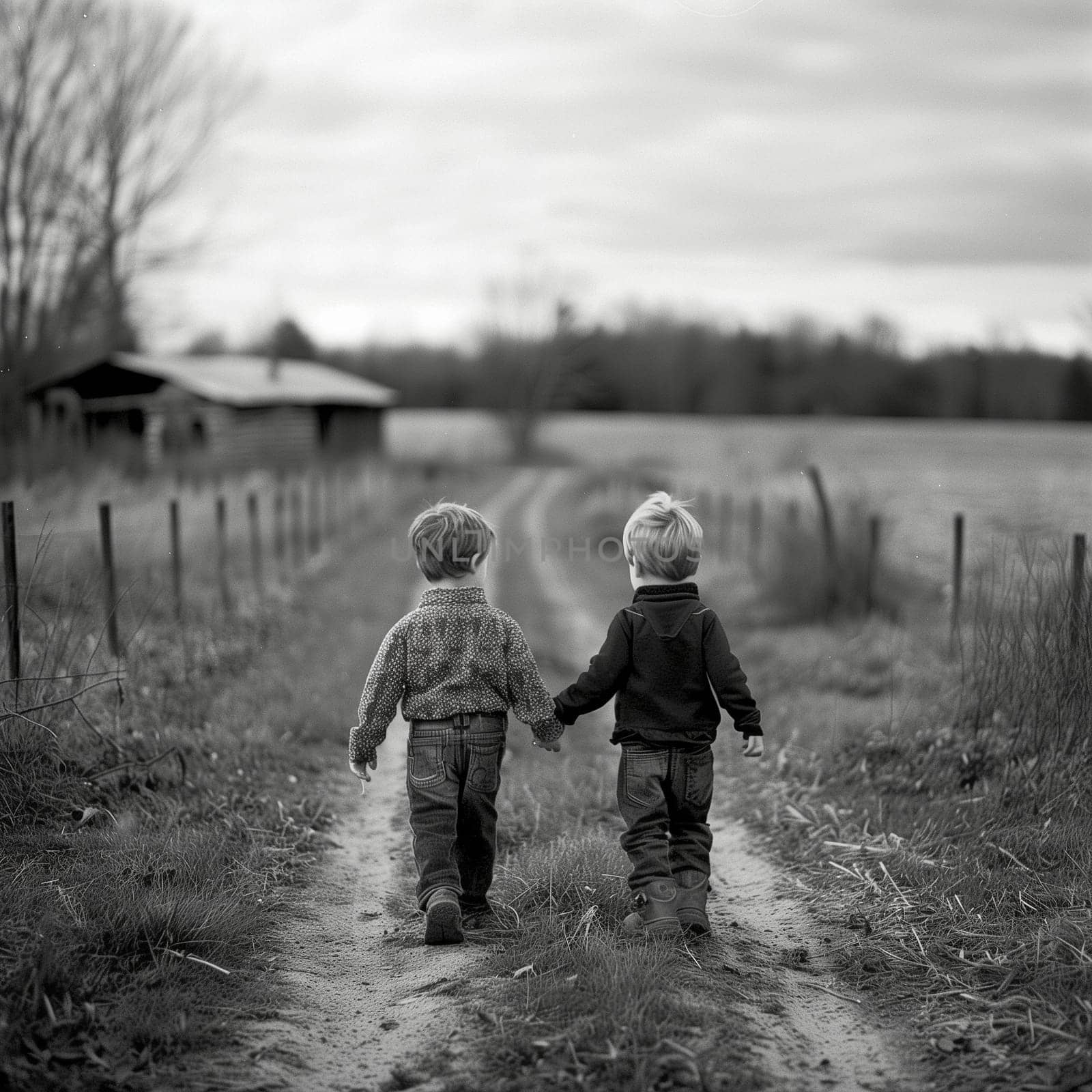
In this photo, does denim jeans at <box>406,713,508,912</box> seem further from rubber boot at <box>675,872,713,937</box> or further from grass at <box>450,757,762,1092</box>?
rubber boot at <box>675,872,713,937</box>

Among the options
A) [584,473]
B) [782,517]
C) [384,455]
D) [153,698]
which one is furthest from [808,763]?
[384,455]

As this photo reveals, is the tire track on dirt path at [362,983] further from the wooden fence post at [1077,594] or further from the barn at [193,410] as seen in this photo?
the barn at [193,410]

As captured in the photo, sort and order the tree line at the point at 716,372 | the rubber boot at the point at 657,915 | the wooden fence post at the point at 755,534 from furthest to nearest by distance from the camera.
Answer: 1. the tree line at the point at 716,372
2. the wooden fence post at the point at 755,534
3. the rubber boot at the point at 657,915

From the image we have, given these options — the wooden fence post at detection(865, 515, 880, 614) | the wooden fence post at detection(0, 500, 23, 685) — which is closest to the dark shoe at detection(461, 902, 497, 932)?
the wooden fence post at detection(0, 500, 23, 685)

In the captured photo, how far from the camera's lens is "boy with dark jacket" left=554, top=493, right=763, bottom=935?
3.62m

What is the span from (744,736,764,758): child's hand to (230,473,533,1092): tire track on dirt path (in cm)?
110

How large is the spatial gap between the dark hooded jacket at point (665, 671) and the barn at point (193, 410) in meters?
20.4

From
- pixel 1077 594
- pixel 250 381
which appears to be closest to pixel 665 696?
pixel 1077 594

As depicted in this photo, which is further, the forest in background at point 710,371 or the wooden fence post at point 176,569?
the forest in background at point 710,371

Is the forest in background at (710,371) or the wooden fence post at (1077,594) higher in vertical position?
the forest in background at (710,371)

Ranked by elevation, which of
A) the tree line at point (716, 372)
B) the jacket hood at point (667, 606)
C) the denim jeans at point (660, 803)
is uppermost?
the tree line at point (716, 372)

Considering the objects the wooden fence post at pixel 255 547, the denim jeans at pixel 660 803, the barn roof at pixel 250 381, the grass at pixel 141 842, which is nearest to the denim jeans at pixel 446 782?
the denim jeans at pixel 660 803

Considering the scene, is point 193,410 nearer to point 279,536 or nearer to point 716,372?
point 279,536

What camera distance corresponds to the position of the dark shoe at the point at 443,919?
3516mm
